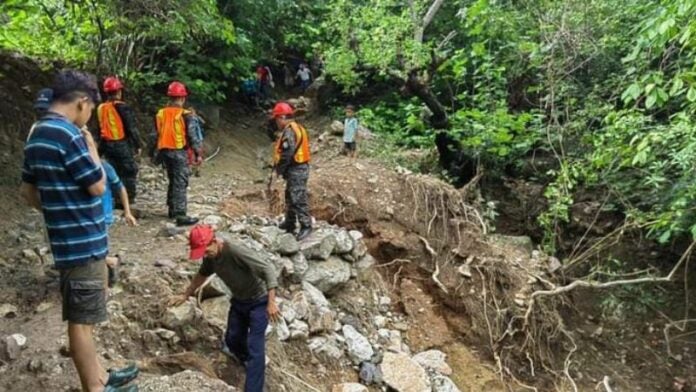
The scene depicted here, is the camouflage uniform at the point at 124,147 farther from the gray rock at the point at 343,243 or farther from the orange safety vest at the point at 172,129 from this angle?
the gray rock at the point at 343,243

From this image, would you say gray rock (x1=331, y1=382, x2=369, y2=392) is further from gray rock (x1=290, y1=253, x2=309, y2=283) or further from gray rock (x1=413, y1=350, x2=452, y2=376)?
gray rock (x1=290, y1=253, x2=309, y2=283)

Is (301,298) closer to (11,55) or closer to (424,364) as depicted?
(424,364)

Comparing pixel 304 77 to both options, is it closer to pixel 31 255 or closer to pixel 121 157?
pixel 121 157

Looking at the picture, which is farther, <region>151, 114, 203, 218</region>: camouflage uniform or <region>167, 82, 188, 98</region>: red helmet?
<region>151, 114, 203, 218</region>: camouflage uniform

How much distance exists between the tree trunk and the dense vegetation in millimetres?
24

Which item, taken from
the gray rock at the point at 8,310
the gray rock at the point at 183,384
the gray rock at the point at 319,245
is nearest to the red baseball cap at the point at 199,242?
the gray rock at the point at 183,384

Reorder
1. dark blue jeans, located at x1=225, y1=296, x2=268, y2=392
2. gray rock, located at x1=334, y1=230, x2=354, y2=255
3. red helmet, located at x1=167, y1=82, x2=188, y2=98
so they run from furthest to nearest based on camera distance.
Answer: gray rock, located at x1=334, y1=230, x2=354, y2=255 → red helmet, located at x1=167, y1=82, x2=188, y2=98 → dark blue jeans, located at x1=225, y1=296, x2=268, y2=392

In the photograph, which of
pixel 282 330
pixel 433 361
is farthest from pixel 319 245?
pixel 433 361

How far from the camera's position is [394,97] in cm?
1321

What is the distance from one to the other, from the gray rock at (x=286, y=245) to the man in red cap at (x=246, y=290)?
5.52 feet

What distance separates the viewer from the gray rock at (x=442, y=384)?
5379 millimetres

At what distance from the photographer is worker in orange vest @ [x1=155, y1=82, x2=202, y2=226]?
5434 mm

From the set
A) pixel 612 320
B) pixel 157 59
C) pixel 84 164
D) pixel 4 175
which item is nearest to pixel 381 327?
pixel 612 320

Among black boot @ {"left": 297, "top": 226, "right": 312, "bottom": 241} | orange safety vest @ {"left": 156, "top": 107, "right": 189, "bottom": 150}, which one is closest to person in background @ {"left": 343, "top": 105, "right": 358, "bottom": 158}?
black boot @ {"left": 297, "top": 226, "right": 312, "bottom": 241}
